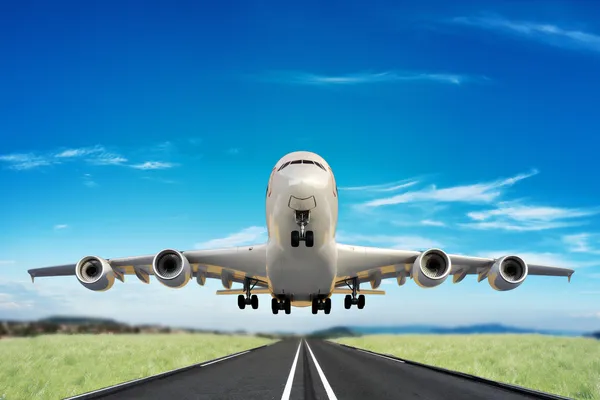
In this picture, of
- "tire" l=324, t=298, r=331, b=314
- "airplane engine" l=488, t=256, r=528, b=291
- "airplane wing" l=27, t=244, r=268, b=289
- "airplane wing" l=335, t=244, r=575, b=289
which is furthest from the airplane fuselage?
"airplane engine" l=488, t=256, r=528, b=291

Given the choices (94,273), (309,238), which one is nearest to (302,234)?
(309,238)

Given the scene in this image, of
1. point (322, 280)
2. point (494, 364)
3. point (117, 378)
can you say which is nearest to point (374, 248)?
point (322, 280)

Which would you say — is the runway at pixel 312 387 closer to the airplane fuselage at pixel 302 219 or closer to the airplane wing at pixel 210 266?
the airplane fuselage at pixel 302 219

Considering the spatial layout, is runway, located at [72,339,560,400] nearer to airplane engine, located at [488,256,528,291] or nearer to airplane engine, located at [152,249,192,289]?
airplane engine, located at [152,249,192,289]

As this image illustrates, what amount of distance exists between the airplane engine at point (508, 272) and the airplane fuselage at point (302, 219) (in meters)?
9.37

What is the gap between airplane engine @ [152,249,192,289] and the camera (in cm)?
2666

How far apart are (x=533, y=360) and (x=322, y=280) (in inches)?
525

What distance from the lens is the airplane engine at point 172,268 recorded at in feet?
87.5

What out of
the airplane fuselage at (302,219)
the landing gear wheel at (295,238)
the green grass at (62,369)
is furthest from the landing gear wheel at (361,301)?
the landing gear wheel at (295,238)

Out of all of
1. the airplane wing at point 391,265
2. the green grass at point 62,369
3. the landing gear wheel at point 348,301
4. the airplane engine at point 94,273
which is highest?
the airplane wing at point 391,265

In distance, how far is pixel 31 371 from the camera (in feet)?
67.1

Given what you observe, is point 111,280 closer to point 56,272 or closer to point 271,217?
point 56,272

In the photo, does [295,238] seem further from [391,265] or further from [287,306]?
[287,306]

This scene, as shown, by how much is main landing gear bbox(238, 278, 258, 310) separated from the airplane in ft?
0.22
